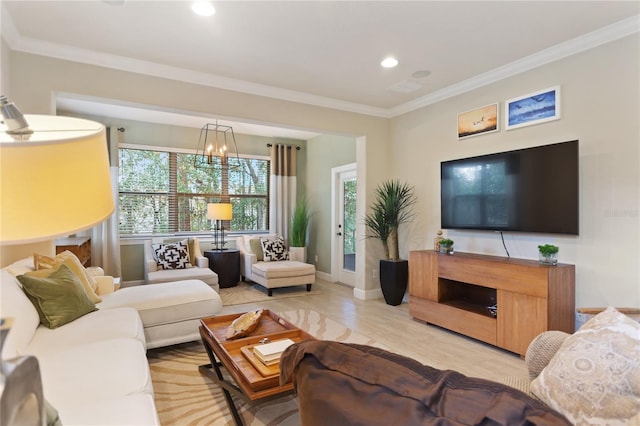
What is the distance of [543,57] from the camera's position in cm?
329

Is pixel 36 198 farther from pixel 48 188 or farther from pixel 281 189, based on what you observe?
pixel 281 189

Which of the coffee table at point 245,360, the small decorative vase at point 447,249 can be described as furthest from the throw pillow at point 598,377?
the small decorative vase at point 447,249

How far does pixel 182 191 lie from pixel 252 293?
7.43 feet

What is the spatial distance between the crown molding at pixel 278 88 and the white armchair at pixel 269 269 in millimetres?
2458

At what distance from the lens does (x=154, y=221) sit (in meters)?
5.96

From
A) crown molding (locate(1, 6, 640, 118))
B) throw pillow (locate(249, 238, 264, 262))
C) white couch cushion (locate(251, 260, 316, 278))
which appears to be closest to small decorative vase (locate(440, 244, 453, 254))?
crown molding (locate(1, 6, 640, 118))

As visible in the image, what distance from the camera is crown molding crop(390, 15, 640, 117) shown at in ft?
9.15

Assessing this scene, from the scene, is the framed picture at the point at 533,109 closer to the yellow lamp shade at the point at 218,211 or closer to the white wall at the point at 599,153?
the white wall at the point at 599,153

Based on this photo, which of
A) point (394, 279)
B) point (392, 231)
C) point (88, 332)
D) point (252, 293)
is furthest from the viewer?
point (252, 293)

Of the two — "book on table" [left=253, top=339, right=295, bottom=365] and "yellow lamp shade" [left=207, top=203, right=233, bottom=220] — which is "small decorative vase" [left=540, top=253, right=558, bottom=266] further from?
"yellow lamp shade" [left=207, top=203, right=233, bottom=220]

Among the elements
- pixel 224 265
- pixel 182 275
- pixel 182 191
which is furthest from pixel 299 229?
pixel 182 275

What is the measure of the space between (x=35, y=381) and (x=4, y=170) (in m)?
0.38

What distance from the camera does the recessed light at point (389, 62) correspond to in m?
3.42

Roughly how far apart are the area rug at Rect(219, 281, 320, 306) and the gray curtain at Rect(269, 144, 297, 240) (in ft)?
4.38
